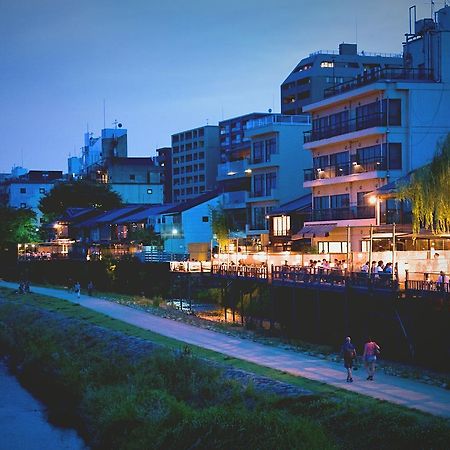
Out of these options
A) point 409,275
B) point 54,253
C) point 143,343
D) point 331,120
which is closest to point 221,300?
point 331,120

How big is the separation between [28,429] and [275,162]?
1759 inches

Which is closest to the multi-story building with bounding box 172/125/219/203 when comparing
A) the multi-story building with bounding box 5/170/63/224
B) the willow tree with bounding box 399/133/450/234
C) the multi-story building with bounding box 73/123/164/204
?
the multi-story building with bounding box 73/123/164/204

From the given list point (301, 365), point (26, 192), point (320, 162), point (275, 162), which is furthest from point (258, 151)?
point (26, 192)

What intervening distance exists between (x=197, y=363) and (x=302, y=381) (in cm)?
528

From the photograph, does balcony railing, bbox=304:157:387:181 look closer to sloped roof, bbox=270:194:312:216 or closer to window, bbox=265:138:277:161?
sloped roof, bbox=270:194:312:216

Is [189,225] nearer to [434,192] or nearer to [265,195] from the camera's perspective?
[265,195]

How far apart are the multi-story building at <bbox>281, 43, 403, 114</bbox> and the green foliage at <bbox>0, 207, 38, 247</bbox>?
40.5 m

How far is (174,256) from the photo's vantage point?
71.2m

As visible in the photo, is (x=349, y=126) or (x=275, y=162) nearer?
(x=349, y=126)

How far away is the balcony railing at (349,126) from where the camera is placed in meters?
55.3

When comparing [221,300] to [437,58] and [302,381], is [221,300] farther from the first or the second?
[302,381]

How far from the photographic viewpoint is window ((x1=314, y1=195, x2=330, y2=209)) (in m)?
62.5

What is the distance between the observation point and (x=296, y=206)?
6819cm

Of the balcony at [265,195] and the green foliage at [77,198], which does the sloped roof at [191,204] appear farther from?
the green foliage at [77,198]
